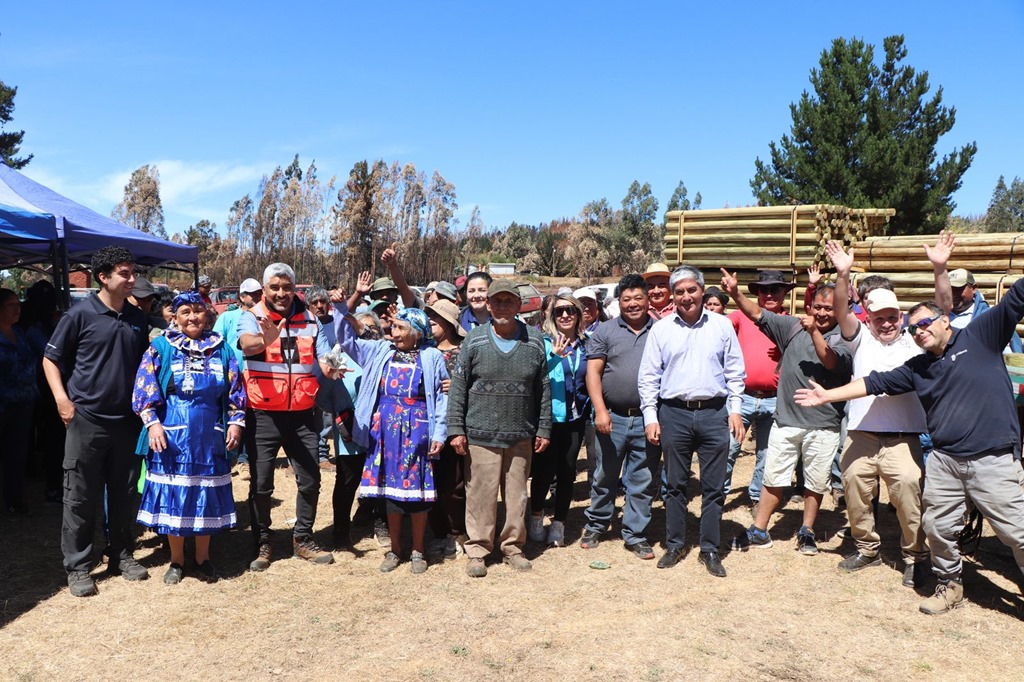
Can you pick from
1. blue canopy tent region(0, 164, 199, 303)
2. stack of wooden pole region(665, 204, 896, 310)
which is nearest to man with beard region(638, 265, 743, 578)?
blue canopy tent region(0, 164, 199, 303)

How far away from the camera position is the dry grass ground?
12.7 ft

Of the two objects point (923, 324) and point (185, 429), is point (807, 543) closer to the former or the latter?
point (923, 324)

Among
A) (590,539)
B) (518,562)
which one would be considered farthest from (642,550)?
(518,562)

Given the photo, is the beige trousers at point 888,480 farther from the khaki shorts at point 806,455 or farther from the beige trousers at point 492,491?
the beige trousers at point 492,491

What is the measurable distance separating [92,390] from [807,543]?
4993mm

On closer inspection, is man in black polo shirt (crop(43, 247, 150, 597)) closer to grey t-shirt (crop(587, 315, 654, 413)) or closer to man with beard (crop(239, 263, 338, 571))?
man with beard (crop(239, 263, 338, 571))

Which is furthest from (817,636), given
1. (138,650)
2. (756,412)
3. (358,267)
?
(358,267)

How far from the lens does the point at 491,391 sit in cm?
510

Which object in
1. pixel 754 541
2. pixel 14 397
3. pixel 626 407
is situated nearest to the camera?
pixel 626 407

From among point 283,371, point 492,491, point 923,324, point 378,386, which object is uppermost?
point 923,324

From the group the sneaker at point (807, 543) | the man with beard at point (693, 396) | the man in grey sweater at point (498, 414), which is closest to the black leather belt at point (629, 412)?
the man with beard at point (693, 396)

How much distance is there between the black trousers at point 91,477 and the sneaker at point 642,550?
348cm

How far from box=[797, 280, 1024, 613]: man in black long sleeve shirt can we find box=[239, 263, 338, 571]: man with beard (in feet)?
12.0

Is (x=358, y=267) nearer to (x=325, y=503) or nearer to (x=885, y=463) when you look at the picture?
(x=325, y=503)
